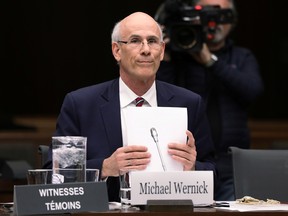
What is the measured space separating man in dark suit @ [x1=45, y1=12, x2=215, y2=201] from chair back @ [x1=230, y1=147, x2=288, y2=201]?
0.17 metres

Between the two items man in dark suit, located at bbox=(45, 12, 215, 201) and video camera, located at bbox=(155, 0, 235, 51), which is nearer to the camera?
man in dark suit, located at bbox=(45, 12, 215, 201)

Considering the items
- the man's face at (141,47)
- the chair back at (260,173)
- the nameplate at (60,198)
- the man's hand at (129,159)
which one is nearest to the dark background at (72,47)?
the chair back at (260,173)

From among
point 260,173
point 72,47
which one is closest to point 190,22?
point 260,173

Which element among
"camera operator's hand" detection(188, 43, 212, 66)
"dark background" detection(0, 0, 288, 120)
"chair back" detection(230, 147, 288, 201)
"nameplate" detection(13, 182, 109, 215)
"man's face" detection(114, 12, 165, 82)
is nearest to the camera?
"nameplate" detection(13, 182, 109, 215)

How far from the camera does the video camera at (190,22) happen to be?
571 cm

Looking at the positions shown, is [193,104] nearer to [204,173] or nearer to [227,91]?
[204,173]

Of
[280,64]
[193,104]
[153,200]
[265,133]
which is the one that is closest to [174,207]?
[153,200]

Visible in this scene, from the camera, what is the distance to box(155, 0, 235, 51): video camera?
18.7ft

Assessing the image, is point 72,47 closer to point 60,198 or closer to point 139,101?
point 139,101

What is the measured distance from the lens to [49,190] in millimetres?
3486

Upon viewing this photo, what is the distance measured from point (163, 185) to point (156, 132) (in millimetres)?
231

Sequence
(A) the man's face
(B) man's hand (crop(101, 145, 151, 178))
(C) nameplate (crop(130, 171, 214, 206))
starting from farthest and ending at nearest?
(A) the man's face → (B) man's hand (crop(101, 145, 151, 178)) → (C) nameplate (crop(130, 171, 214, 206))

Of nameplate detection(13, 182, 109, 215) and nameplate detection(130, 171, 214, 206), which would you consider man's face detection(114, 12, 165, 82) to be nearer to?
nameplate detection(130, 171, 214, 206)

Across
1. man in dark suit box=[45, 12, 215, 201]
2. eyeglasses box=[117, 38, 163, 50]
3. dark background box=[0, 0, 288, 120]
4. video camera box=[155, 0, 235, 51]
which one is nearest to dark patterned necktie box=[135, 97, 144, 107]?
man in dark suit box=[45, 12, 215, 201]
